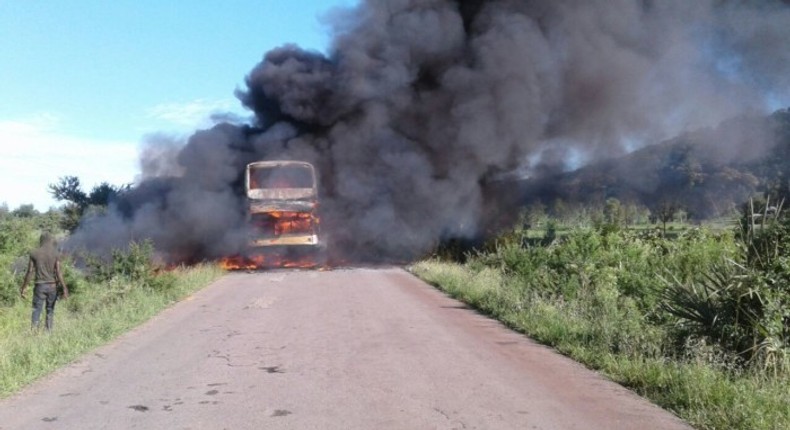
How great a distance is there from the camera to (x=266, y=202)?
81.3ft

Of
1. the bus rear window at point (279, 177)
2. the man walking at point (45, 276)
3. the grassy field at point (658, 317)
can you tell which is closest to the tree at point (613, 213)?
the grassy field at point (658, 317)

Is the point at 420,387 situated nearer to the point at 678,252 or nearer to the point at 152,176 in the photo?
the point at 678,252

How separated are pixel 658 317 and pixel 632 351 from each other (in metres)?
2.25

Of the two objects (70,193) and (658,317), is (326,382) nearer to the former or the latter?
(658,317)

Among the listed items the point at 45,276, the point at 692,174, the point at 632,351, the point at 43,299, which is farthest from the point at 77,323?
the point at 692,174

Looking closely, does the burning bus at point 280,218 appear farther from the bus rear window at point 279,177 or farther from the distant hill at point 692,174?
the distant hill at point 692,174

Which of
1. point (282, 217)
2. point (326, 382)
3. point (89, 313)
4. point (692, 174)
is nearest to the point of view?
point (326, 382)

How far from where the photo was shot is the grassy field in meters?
6.24

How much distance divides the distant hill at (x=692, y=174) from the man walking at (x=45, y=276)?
14.0 metres

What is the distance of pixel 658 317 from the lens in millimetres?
10148

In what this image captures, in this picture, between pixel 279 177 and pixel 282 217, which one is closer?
pixel 282 217

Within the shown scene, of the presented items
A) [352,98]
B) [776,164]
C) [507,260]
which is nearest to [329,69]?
[352,98]

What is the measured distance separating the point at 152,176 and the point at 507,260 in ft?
58.5

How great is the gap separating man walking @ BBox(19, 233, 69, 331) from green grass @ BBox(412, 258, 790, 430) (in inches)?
268
